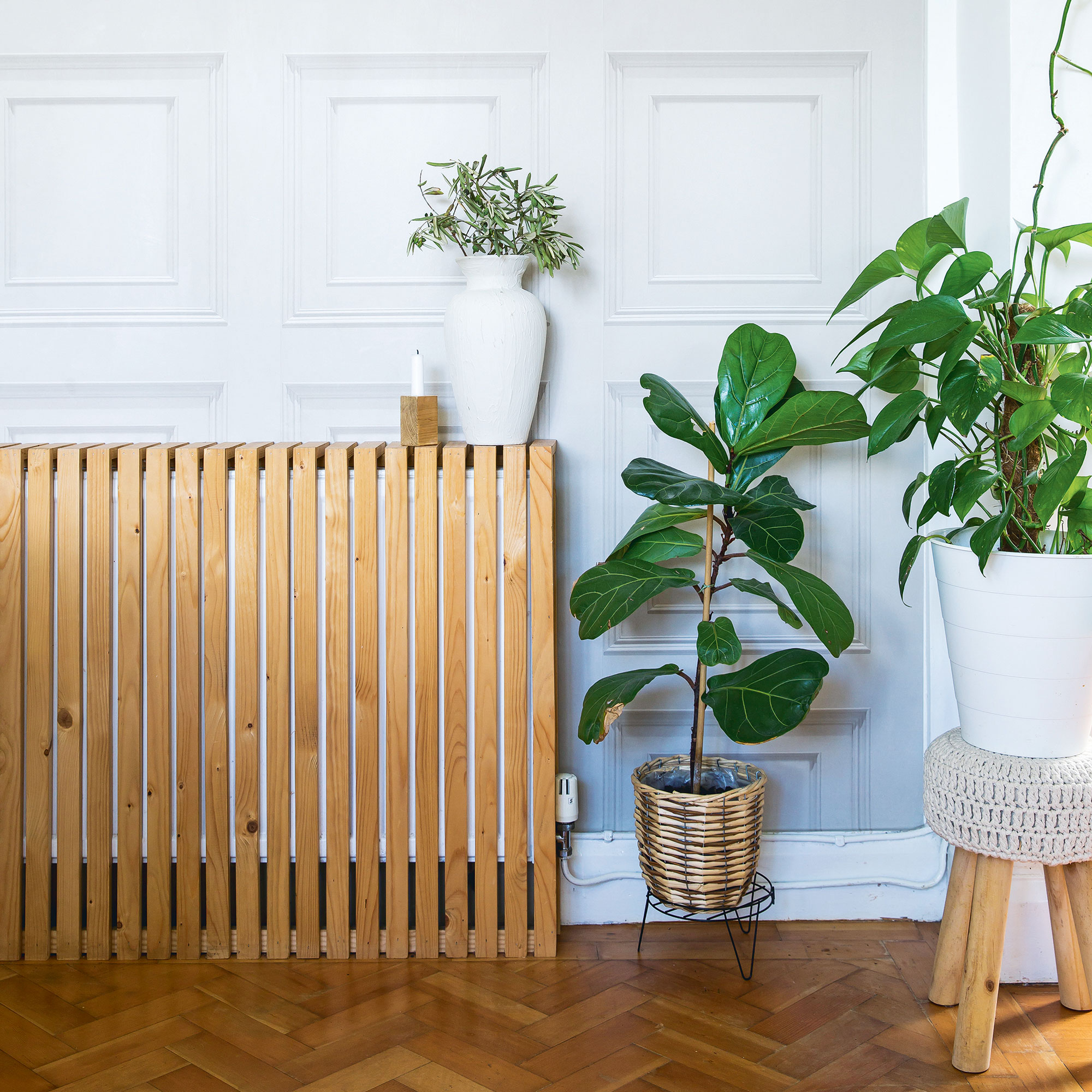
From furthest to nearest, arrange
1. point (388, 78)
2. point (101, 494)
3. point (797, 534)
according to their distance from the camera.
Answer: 1. point (388, 78)
2. point (101, 494)
3. point (797, 534)

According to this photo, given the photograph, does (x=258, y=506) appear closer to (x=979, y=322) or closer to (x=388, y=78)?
(x=388, y=78)

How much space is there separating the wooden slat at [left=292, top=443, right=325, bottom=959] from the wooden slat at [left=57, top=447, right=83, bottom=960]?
0.41 m

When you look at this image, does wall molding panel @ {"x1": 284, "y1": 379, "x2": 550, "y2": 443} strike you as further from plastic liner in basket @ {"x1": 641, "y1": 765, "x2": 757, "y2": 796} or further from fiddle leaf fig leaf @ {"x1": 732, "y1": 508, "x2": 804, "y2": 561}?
plastic liner in basket @ {"x1": 641, "y1": 765, "x2": 757, "y2": 796}

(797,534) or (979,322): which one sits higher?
(979,322)

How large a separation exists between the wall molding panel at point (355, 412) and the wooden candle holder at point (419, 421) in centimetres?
17

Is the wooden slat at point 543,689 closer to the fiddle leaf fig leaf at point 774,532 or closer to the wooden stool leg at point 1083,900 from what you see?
the fiddle leaf fig leaf at point 774,532

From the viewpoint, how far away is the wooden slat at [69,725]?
188cm

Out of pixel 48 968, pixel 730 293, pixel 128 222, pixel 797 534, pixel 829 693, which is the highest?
pixel 128 222

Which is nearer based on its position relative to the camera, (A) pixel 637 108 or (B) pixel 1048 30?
(B) pixel 1048 30

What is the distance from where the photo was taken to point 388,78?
2.01 m

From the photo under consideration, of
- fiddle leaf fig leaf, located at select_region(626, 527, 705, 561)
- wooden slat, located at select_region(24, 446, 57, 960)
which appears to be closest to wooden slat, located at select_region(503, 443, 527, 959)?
fiddle leaf fig leaf, located at select_region(626, 527, 705, 561)

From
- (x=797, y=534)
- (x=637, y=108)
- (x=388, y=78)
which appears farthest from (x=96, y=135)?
(x=797, y=534)

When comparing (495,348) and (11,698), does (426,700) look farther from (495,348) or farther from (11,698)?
(11,698)

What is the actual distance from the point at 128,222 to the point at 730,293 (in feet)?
4.05
